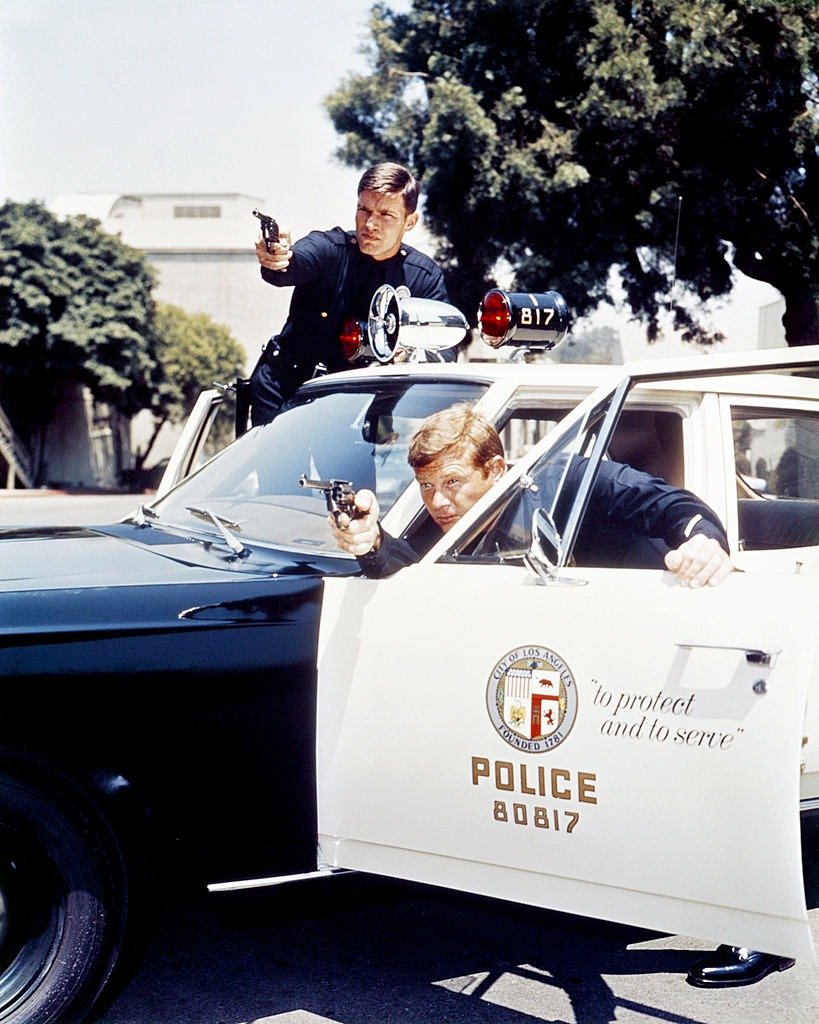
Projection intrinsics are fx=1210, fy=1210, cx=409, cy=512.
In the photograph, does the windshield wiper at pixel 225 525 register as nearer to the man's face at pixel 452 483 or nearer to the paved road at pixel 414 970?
the man's face at pixel 452 483

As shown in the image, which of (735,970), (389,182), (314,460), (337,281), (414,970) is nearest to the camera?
(735,970)

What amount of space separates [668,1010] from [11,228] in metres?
38.2

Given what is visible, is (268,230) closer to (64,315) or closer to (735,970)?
(735,970)

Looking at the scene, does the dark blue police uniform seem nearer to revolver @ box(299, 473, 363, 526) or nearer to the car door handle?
revolver @ box(299, 473, 363, 526)

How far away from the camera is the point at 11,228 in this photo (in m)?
37.7

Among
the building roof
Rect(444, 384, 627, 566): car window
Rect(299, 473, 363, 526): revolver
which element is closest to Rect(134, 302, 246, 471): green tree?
the building roof

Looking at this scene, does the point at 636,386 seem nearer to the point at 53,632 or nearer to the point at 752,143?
the point at 53,632

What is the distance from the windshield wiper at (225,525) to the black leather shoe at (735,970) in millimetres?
1520

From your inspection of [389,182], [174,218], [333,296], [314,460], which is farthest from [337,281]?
[174,218]

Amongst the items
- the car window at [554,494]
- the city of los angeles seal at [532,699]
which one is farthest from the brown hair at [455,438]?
the city of los angeles seal at [532,699]

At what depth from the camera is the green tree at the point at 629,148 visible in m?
14.7

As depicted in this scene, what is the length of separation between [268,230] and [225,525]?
1166 millimetres

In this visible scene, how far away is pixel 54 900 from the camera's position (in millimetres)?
2730

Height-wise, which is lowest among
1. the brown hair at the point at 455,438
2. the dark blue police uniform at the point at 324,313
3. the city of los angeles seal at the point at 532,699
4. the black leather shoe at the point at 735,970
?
the black leather shoe at the point at 735,970
